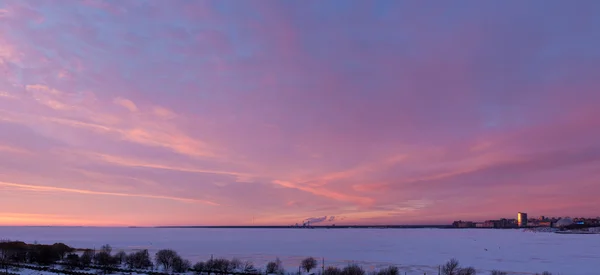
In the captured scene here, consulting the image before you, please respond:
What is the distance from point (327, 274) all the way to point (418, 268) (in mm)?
20295

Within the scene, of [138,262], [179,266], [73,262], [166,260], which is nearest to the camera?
[179,266]

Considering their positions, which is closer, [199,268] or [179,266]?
[199,268]

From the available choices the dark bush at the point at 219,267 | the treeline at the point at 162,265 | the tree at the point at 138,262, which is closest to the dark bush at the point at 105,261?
the treeline at the point at 162,265

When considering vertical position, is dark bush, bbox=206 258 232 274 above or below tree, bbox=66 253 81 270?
above

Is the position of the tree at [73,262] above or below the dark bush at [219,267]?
below

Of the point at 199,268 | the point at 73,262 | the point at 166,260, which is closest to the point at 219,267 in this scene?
the point at 199,268

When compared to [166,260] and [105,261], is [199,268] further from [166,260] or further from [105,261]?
[105,261]

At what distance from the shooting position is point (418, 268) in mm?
69438

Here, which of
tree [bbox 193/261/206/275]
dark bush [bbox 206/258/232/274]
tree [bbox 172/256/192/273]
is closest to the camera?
dark bush [bbox 206/258/232/274]

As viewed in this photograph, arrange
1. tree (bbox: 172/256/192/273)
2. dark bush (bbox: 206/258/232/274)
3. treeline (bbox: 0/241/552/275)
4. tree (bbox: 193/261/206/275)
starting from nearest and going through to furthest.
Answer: treeline (bbox: 0/241/552/275)
dark bush (bbox: 206/258/232/274)
tree (bbox: 193/261/206/275)
tree (bbox: 172/256/192/273)

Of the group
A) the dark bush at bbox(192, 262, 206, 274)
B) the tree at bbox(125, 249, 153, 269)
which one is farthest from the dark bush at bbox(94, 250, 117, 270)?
the dark bush at bbox(192, 262, 206, 274)

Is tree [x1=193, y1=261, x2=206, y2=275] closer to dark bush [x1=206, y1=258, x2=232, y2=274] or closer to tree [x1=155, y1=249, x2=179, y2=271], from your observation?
dark bush [x1=206, y1=258, x2=232, y2=274]

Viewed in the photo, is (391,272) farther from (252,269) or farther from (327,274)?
(252,269)

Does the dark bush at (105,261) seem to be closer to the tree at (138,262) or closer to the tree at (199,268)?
the tree at (138,262)
